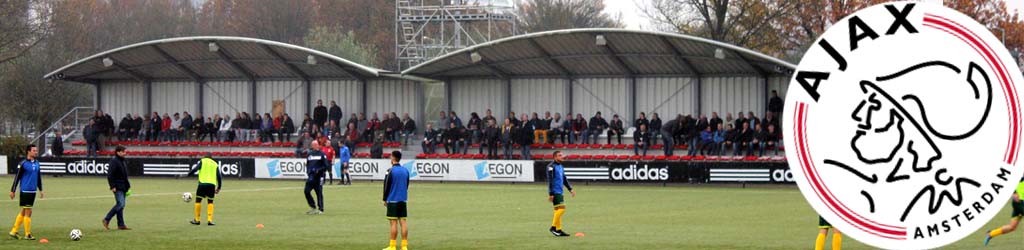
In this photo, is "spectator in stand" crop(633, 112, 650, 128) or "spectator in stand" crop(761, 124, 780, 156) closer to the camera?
"spectator in stand" crop(761, 124, 780, 156)

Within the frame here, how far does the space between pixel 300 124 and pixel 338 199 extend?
23.9 meters

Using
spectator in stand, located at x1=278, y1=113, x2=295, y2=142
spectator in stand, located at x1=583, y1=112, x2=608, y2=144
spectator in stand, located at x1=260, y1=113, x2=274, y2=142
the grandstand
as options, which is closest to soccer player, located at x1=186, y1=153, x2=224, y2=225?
the grandstand

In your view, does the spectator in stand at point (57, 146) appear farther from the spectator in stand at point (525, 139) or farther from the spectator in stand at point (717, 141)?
the spectator in stand at point (717, 141)

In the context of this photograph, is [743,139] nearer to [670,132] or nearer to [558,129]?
[670,132]

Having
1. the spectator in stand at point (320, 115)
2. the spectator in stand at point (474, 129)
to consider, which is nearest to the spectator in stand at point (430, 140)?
the spectator in stand at point (474, 129)

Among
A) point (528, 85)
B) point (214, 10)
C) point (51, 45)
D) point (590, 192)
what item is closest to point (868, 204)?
point (590, 192)

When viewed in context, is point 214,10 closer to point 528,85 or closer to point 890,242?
point 528,85

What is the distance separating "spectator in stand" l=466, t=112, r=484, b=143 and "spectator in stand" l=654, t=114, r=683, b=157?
25.8 feet

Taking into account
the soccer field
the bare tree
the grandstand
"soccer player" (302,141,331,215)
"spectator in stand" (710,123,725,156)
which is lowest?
the soccer field

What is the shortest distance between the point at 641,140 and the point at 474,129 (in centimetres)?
731

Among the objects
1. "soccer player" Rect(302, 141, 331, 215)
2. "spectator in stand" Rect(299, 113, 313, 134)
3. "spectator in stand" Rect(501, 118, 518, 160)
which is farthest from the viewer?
"spectator in stand" Rect(299, 113, 313, 134)

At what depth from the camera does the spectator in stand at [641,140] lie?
4641 centimetres

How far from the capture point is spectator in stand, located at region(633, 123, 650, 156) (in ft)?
152

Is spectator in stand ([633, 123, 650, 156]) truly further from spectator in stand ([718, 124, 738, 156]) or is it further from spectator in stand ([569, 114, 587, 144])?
spectator in stand ([569, 114, 587, 144])
